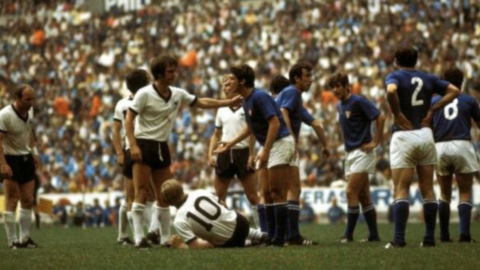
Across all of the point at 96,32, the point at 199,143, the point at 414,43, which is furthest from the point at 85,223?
the point at 96,32

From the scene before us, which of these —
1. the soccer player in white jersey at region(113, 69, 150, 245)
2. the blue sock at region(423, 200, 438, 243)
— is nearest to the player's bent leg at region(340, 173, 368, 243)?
the blue sock at region(423, 200, 438, 243)

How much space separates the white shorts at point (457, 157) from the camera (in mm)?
16344

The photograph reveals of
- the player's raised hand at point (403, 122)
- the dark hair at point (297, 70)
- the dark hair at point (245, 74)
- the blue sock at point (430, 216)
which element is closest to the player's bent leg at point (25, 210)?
the dark hair at point (245, 74)

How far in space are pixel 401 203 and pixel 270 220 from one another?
7.36 ft

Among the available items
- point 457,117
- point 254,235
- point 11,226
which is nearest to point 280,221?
point 254,235

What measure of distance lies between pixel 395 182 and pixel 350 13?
26.0 metres

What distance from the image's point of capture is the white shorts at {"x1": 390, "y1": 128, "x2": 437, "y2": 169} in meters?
14.7

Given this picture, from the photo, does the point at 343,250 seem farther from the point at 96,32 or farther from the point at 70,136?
the point at 96,32

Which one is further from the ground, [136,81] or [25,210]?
[136,81]

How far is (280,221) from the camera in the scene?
15.6 meters

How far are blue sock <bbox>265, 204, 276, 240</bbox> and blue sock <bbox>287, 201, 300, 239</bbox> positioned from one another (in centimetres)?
26

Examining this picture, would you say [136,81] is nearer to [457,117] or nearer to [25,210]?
[25,210]

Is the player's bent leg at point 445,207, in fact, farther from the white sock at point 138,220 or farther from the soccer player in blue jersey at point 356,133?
the white sock at point 138,220

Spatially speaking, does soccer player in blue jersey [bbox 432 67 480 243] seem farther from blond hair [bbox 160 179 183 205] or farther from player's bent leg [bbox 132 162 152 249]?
player's bent leg [bbox 132 162 152 249]
